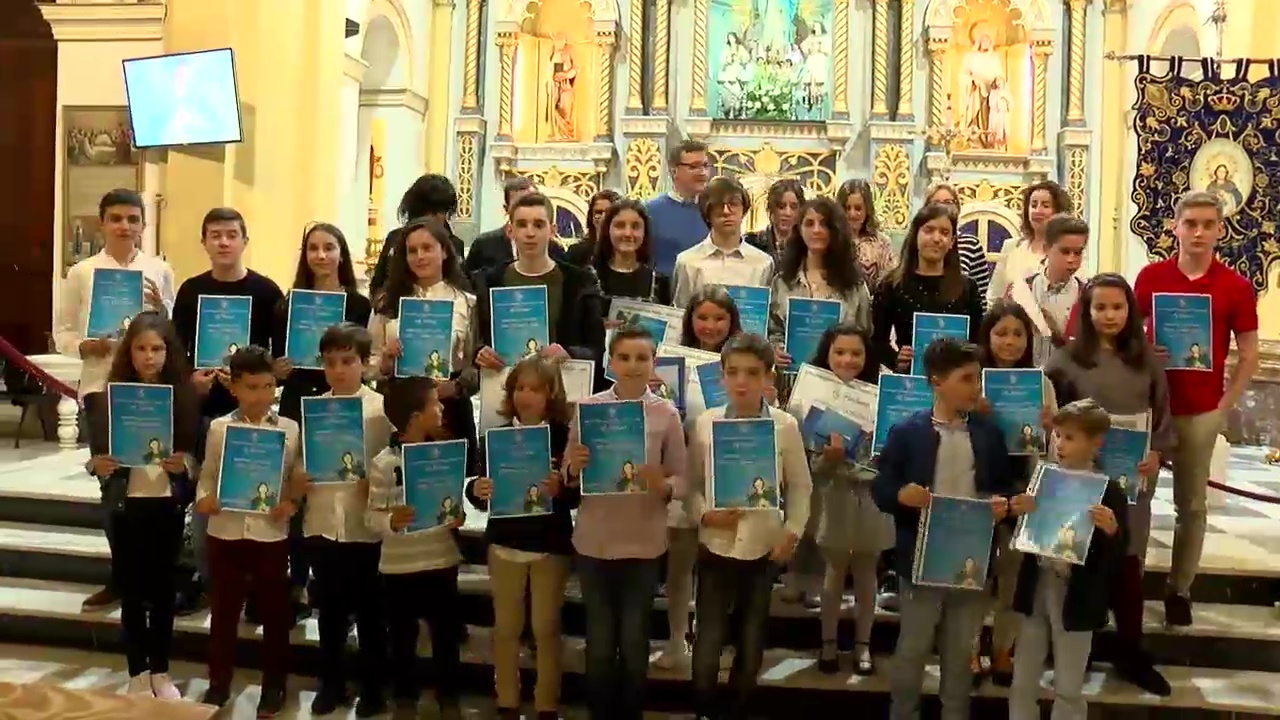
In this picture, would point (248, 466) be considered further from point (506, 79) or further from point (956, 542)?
point (506, 79)

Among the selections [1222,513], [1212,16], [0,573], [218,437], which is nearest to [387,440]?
[218,437]

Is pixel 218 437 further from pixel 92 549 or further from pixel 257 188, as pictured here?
pixel 257 188

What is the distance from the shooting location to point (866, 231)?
496 centimetres

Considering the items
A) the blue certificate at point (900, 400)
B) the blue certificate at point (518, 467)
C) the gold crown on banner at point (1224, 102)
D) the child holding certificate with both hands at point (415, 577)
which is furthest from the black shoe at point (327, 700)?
the gold crown on banner at point (1224, 102)

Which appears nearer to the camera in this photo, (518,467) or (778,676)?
(518,467)

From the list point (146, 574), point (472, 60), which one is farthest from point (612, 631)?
point (472, 60)

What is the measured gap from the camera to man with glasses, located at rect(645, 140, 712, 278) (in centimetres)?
489

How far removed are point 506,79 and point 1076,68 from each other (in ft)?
19.9

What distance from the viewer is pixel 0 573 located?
502cm

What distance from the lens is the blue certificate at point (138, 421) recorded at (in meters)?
3.68

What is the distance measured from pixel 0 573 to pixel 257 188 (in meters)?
3.56

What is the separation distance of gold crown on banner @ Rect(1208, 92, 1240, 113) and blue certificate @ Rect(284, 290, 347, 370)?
5.30 m

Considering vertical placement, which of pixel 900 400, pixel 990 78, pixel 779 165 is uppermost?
pixel 990 78

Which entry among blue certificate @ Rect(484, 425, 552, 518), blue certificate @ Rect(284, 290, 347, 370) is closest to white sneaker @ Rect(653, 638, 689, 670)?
blue certificate @ Rect(484, 425, 552, 518)
